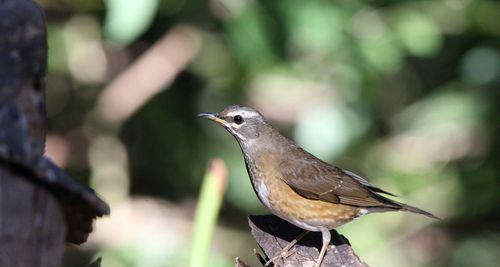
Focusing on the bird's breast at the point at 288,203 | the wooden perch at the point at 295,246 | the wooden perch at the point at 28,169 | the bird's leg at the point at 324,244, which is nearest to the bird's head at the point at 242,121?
the bird's breast at the point at 288,203

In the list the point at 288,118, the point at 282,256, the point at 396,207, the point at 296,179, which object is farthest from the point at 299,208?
the point at 288,118

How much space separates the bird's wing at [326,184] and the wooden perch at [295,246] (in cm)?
42

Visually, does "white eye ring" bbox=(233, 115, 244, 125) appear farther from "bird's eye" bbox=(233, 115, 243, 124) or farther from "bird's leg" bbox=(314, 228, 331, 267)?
"bird's leg" bbox=(314, 228, 331, 267)

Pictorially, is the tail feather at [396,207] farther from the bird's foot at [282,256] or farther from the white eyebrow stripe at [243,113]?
the bird's foot at [282,256]

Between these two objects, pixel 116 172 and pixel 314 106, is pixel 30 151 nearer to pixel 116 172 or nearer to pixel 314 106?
pixel 314 106

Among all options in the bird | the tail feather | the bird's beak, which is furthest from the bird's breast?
the bird's beak

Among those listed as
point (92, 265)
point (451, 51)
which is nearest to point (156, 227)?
point (451, 51)

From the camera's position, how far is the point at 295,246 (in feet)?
10.9

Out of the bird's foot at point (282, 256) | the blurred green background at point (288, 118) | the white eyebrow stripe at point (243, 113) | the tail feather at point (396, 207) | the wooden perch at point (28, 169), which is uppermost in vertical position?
the blurred green background at point (288, 118)

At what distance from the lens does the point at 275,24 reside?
4477mm

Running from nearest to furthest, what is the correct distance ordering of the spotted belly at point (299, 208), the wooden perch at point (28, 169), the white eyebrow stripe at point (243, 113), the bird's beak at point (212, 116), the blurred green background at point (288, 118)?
the wooden perch at point (28, 169)
the spotted belly at point (299, 208)
the bird's beak at point (212, 116)
the white eyebrow stripe at point (243, 113)
the blurred green background at point (288, 118)

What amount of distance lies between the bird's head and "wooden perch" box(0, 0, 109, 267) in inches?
77.9

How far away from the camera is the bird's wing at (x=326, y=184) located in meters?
4.05

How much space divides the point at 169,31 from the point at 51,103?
3.25ft
